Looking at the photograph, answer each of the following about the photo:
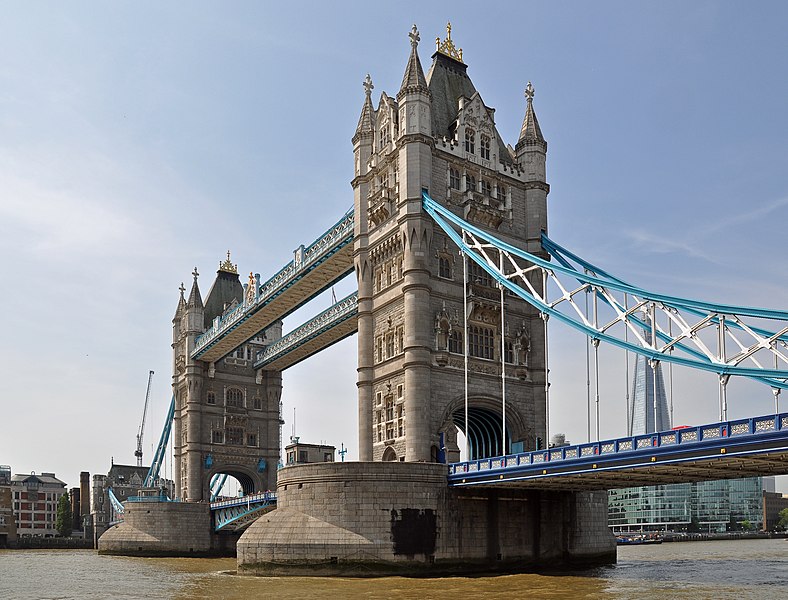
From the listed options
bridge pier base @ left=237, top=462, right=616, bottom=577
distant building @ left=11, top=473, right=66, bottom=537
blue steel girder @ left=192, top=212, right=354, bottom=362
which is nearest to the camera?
bridge pier base @ left=237, top=462, right=616, bottom=577

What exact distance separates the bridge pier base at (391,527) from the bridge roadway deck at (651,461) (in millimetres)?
1997

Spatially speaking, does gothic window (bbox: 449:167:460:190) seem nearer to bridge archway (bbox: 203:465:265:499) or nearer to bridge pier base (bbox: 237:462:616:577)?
bridge pier base (bbox: 237:462:616:577)

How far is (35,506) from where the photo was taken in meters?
136

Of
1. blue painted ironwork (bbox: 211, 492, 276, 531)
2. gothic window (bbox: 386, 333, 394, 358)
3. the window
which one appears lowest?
blue painted ironwork (bbox: 211, 492, 276, 531)

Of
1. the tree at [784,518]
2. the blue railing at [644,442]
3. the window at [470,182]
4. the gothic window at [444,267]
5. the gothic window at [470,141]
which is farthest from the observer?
the tree at [784,518]

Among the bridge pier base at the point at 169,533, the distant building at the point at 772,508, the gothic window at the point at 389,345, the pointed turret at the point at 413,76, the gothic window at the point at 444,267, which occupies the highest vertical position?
the pointed turret at the point at 413,76

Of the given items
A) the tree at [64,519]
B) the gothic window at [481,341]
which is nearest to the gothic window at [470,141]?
the gothic window at [481,341]

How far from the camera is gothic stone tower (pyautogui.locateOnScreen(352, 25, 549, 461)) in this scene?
51.0m

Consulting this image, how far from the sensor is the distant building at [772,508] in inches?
7054

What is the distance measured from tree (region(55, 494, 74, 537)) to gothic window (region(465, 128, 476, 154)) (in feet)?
314

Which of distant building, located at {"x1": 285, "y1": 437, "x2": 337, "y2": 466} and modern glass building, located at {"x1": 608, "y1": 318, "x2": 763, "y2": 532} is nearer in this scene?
distant building, located at {"x1": 285, "y1": 437, "x2": 337, "y2": 466}

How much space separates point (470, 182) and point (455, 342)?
31.4 feet

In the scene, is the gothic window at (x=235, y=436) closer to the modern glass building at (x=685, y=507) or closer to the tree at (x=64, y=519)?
the tree at (x=64, y=519)

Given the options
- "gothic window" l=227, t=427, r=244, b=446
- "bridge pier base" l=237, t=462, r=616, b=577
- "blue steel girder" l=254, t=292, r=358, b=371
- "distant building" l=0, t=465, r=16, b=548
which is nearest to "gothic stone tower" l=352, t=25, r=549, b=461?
"bridge pier base" l=237, t=462, r=616, b=577
